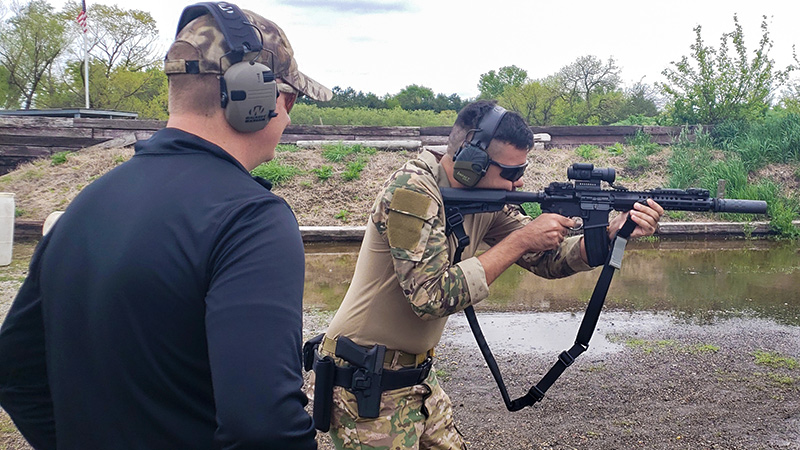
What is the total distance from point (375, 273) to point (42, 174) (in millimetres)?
13273

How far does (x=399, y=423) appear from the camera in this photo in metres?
2.52

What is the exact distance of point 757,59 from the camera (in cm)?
1500

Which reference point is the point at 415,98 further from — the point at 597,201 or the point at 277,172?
the point at 597,201

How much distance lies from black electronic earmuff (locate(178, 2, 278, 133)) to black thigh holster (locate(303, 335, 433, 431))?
4.08 feet

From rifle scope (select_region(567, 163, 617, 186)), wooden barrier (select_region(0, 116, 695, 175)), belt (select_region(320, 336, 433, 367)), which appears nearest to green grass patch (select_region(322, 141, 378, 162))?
wooden barrier (select_region(0, 116, 695, 175))

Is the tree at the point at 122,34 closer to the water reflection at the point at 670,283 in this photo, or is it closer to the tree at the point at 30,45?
the tree at the point at 30,45

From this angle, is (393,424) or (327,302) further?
(327,302)

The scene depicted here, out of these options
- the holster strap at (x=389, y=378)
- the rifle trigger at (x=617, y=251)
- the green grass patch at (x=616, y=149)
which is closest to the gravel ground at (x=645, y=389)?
the rifle trigger at (x=617, y=251)

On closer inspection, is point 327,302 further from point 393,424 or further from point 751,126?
point 751,126

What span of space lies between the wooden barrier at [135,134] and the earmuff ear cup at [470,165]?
1245 cm

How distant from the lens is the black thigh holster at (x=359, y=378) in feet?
8.27

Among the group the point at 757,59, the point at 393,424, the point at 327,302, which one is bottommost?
the point at 327,302

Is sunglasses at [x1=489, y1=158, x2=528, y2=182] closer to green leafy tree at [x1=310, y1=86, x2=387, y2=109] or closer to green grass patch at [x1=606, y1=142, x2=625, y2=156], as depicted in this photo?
green grass patch at [x1=606, y1=142, x2=625, y2=156]

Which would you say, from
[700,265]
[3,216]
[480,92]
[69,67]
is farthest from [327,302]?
[69,67]
